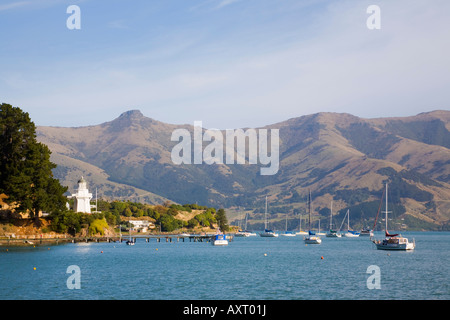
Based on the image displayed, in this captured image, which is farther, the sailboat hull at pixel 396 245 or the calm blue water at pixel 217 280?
the sailboat hull at pixel 396 245

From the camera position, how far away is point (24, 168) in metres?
150

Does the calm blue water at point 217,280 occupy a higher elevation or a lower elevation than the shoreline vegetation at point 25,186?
lower

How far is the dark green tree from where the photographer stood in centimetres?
14775

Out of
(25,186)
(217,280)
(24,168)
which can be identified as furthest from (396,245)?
(24,168)

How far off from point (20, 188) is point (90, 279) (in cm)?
7643

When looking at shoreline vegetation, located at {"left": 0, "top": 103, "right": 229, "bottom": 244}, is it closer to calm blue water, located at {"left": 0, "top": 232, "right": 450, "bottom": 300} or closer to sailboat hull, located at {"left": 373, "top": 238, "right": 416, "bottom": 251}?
calm blue water, located at {"left": 0, "top": 232, "right": 450, "bottom": 300}

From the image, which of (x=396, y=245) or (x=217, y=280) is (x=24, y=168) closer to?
(x=217, y=280)

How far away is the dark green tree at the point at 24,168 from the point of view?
485 feet

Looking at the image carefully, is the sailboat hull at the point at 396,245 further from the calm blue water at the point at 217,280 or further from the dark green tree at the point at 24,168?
the dark green tree at the point at 24,168

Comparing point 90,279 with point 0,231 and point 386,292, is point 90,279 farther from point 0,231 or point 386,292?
point 0,231

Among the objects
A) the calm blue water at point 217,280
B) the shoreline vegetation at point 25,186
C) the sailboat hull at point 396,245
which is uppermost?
the shoreline vegetation at point 25,186

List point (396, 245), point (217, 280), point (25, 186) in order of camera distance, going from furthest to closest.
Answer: point (25, 186), point (396, 245), point (217, 280)

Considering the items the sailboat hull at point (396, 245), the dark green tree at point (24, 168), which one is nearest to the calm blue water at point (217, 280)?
the sailboat hull at point (396, 245)
